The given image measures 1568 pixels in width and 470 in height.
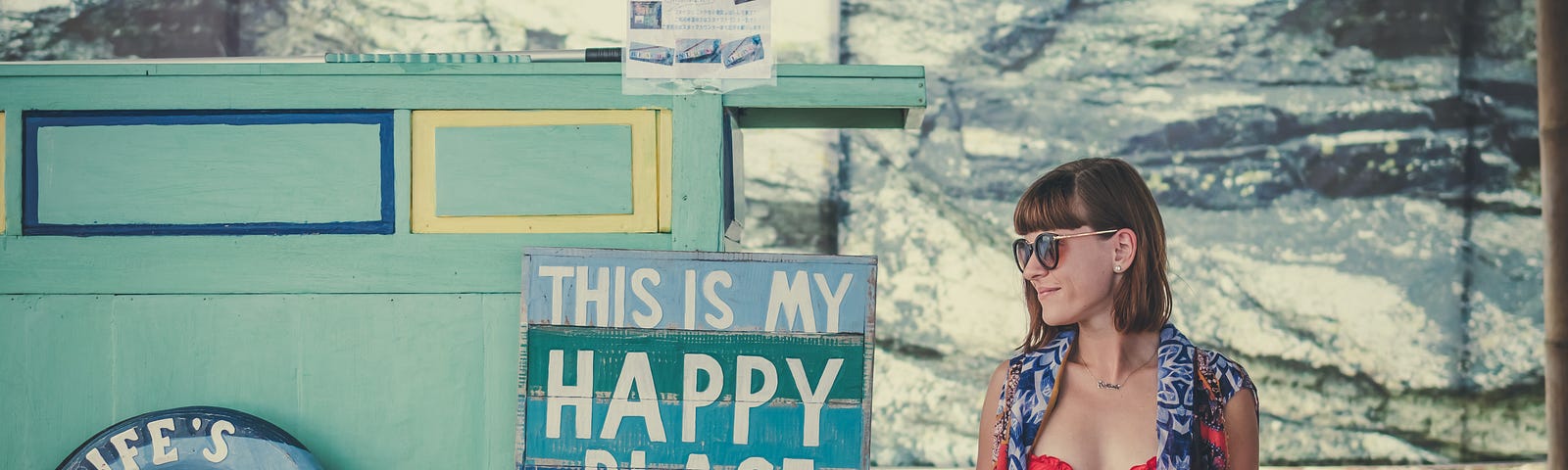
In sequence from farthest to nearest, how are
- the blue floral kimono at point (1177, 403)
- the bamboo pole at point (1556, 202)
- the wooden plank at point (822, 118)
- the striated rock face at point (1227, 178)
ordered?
1. the striated rock face at point (1227, 178)
2. the bamboo pole at point (1556, 202)
3. the wooden plank at point (822, 118)
4. the blue floral kimono at point (1177, 403)

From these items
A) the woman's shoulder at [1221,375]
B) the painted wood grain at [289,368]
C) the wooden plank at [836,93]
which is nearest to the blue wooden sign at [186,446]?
the painted wood grain at [289,368]

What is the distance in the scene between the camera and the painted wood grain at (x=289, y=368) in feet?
6.89

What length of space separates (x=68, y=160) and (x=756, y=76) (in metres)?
1.29

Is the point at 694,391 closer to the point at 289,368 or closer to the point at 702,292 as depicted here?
the point at 702,292

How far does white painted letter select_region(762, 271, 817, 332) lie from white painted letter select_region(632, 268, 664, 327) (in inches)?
7.9

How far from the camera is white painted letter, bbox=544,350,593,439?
6.78ft

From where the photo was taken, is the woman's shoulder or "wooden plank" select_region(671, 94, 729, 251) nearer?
the woman's shoulder

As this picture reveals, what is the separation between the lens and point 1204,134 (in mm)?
4629

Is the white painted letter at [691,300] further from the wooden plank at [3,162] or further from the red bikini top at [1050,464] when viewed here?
the wooden plank at [3,162]

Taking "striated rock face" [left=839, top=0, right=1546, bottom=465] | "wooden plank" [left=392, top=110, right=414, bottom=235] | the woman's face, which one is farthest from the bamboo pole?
"wooden plank" [left=392, top=110, right=414, bottom=235]

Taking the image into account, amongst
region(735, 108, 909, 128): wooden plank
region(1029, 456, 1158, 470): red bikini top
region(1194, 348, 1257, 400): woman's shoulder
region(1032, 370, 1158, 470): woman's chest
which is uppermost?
region(735, 108, 909, 128): wooden plank

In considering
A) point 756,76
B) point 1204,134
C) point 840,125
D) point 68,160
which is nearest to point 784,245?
point 1204,134

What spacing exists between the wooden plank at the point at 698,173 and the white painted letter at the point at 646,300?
7cm

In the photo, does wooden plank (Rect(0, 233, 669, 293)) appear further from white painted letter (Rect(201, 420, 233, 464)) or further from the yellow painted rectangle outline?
white painted letter (Rect(201, 420, 233, 464))
